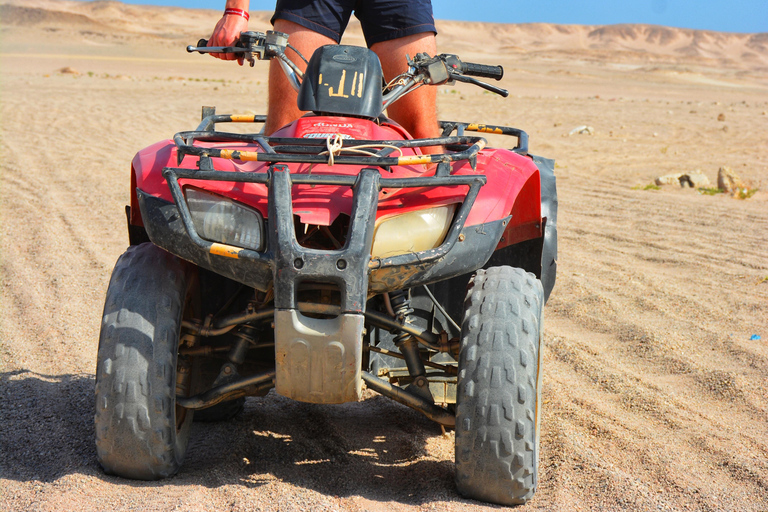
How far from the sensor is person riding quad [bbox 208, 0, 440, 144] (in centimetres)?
383

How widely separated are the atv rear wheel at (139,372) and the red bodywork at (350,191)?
0.31 m

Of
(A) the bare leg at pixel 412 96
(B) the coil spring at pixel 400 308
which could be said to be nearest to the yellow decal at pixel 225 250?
(B) the coil spring at pixel 400 308

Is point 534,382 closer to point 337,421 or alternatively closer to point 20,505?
point 337,421

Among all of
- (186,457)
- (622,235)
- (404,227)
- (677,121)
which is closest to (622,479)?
(404,227)

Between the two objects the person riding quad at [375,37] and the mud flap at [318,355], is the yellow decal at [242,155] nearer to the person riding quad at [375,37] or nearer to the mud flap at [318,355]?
the mud flap at [318,355]

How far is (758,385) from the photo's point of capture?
155 inches

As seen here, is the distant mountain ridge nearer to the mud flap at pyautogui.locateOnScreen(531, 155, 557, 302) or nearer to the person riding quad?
the person riding quad

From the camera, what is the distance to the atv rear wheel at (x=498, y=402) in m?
2.43

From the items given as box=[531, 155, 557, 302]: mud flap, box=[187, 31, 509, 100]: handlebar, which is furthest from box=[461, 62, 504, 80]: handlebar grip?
box=[531, 155, 557, 302]: mud flap

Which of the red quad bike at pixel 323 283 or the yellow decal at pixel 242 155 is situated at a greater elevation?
the yellow decal at pixel 242 155

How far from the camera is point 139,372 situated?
8.25ft

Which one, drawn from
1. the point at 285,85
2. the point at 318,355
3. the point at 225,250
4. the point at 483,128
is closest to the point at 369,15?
the point at 285,85

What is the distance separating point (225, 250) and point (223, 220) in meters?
0.15

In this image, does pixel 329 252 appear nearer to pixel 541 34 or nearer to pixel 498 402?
pixel 498 402
